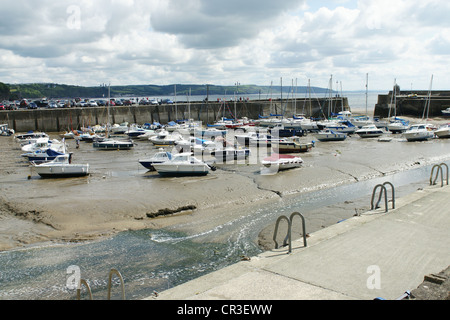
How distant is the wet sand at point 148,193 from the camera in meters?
17.0

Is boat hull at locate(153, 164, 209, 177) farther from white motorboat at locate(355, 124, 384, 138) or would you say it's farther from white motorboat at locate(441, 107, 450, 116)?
white motorboat at locate(441, 107, 450, 116)

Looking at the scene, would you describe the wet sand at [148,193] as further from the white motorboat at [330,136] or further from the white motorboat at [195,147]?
the white motorboat at [330,136]

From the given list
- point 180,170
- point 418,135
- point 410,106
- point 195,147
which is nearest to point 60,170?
point 180,170

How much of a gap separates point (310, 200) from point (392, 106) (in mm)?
58805

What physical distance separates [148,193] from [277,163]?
32.2ft

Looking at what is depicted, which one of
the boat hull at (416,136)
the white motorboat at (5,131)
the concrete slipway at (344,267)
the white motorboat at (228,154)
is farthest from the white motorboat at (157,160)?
the white motorboat at (5,131)

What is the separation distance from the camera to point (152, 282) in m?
11.6

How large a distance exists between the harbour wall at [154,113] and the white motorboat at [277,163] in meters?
35.3

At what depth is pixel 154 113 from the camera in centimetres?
6538

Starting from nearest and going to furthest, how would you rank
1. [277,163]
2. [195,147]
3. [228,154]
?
1. [277,163]
2. [228,154]
3. [195,147]

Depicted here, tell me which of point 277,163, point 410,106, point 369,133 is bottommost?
point 277,163

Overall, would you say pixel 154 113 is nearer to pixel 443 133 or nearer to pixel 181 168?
pixel 181 168
